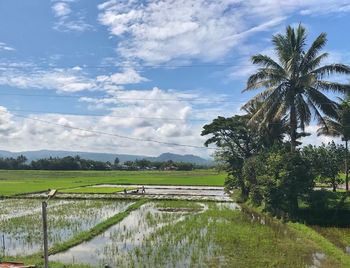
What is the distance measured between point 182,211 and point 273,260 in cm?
1229

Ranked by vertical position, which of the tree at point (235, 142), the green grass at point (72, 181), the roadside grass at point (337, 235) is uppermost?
the tree at point (235, 142)

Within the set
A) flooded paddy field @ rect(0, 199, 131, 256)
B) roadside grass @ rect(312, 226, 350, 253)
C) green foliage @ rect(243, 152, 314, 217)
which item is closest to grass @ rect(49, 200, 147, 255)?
flooded paddy field @ rect(0, 199, 131, 256)

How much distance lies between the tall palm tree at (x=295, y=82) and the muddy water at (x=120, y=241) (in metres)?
7.39

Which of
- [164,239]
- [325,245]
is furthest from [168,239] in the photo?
[325,245]

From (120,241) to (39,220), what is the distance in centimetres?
675

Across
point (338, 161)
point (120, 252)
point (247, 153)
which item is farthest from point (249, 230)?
point (247, 153)

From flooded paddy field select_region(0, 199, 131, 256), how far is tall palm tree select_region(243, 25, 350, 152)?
10.3 m

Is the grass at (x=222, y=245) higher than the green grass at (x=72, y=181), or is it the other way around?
the green grass at (x=72, y=181)

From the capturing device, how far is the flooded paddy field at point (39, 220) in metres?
15.1

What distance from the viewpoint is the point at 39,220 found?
20.1 meters

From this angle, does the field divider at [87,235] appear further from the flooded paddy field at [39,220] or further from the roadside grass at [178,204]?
the roadside grass at [178,204]

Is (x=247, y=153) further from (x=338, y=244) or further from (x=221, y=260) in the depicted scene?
(x=221, y=260)

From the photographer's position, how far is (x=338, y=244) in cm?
1416

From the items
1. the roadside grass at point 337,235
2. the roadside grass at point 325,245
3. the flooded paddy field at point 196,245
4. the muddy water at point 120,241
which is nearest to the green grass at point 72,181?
the muddy water at point 120,241
